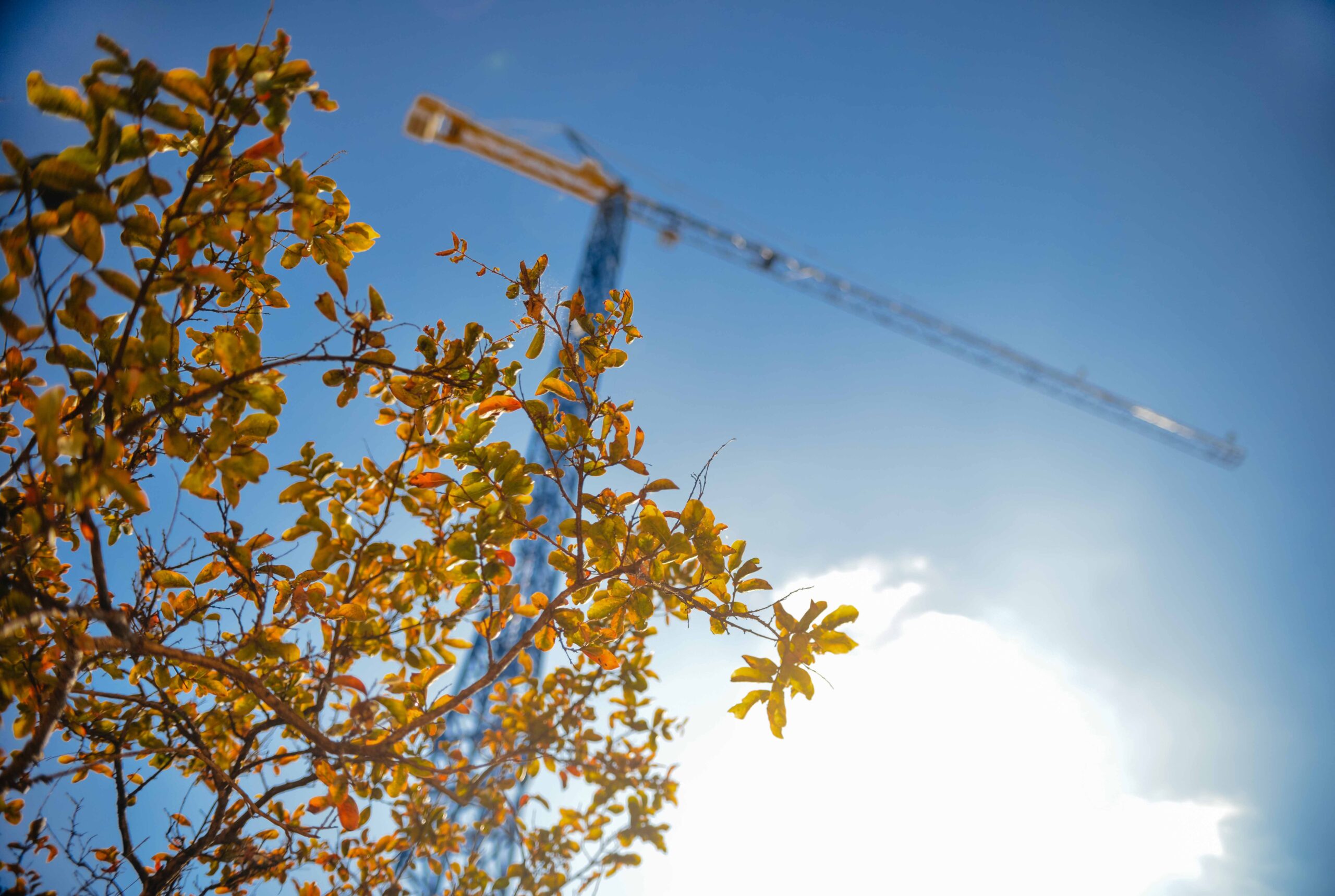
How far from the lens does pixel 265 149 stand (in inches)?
44.8

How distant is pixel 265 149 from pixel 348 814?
5.83ft

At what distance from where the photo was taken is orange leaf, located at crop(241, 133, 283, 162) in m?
1.13

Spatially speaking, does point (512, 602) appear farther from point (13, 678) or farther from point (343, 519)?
point (13, 678)

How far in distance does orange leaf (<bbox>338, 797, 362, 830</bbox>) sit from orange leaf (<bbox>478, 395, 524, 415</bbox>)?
48.8 inches

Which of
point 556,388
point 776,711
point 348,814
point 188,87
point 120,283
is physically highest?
point 188,87

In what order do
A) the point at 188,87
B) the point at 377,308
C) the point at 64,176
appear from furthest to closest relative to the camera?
the point at 377,308 < the point at 188,87 < the point at 64,176

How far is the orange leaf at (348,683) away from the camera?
1.56 m

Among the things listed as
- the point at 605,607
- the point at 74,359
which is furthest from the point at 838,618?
the point at 74,359

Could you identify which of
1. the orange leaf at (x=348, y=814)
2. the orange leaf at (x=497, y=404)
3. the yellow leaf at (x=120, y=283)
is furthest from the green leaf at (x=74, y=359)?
the orange leaf at (x=348, y=814)

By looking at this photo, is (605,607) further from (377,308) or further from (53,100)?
(53,100)

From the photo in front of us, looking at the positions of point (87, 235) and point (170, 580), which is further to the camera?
point (170, 580)

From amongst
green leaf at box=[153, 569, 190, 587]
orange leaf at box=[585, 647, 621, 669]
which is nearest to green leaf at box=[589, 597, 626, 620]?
orange leaf at box=[585, 647, 621, 669]

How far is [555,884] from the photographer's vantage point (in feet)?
9.91

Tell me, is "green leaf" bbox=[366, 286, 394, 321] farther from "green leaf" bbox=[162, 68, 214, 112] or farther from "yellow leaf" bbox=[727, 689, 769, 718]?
"yellow leaf" bbox=[727, 689, 769, 718]
